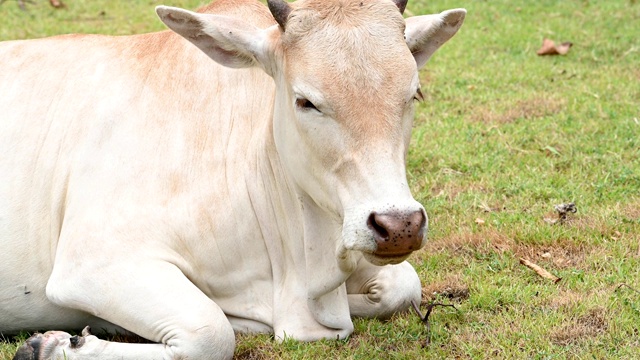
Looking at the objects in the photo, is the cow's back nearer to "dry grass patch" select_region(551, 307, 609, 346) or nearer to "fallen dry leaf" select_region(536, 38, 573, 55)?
"dry grass patch" select_region(551, 307, 609, 346)

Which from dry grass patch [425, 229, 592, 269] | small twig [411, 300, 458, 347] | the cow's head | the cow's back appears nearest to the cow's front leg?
the cow's back

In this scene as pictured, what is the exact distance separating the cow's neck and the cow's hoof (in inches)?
35.9

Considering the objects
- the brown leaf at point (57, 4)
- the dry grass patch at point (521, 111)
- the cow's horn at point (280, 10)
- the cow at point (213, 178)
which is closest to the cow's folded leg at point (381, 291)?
the cow at point (213, 178)

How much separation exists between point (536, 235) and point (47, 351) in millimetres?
2779

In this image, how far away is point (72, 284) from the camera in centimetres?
468

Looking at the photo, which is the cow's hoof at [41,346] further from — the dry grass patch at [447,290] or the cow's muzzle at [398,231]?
the dry grass patch at [447,290]

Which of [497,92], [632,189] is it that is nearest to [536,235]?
[632,189]

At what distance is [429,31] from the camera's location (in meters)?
4.72

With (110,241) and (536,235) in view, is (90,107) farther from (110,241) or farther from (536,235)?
(536,235)

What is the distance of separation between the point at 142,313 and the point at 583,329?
1.92m

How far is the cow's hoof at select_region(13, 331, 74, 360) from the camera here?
4.48m

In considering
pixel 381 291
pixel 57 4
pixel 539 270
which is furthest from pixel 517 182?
pixel 57 4

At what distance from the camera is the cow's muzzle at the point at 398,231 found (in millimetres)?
3875

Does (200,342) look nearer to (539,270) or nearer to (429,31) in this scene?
(429,31)
